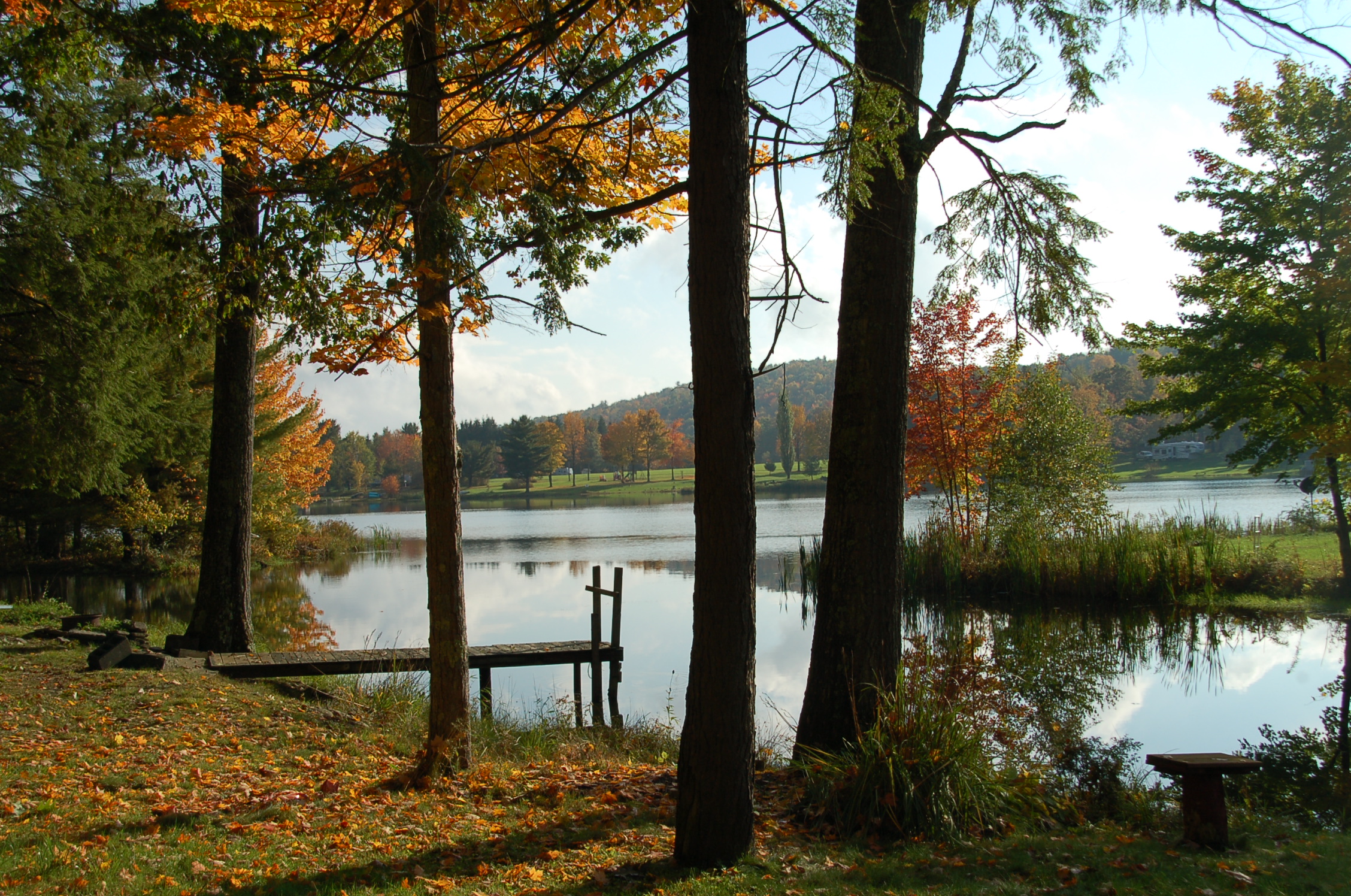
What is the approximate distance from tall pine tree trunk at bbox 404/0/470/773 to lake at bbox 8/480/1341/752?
289 centimetres

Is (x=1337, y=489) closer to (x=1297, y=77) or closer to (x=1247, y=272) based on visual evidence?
(x=1247, y=272)

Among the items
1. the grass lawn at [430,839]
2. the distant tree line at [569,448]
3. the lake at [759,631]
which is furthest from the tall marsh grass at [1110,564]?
the distant tree line at [569,448]

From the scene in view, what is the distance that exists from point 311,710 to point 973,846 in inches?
231

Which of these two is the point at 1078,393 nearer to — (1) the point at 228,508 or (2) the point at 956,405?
(2) the point at 956,405

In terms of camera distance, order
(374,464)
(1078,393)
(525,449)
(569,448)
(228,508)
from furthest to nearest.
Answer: (569,448) → (374,464) → (525,449) → (1078,393) → (228,508)

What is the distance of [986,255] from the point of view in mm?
A: 6902

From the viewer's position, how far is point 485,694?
1003cm

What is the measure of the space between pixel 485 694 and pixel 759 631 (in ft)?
20.0

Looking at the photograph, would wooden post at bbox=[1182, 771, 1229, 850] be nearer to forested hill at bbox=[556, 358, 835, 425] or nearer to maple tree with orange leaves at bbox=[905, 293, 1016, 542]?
maple tree with orange leaves at bbox=[905, 293, 1016, 542]

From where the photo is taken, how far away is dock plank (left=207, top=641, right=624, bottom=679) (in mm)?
8805

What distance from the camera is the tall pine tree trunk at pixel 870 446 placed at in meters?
5.79

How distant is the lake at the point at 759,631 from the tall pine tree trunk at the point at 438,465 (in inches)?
114

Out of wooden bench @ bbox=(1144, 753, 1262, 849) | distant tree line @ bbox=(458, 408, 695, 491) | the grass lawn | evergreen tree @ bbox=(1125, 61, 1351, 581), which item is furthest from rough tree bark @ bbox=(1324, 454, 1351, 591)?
distant tree line @ bbox=(458, 408, 695, 491)

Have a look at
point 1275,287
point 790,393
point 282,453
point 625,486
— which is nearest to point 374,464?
point 625,486
